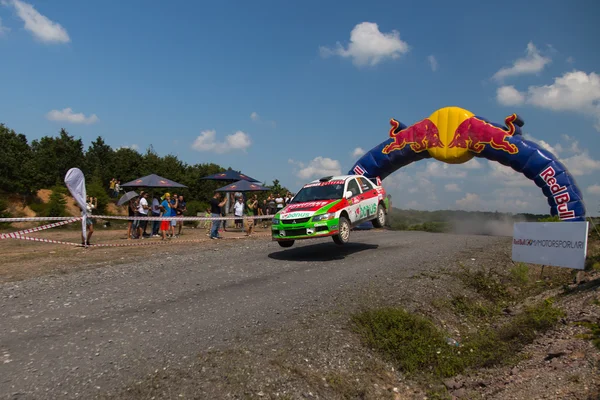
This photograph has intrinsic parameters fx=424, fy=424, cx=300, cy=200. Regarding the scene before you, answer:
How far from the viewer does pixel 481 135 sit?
17453mm

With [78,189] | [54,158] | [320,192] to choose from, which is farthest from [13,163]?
[320,192]

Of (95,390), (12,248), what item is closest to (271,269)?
Answer: (95,390)

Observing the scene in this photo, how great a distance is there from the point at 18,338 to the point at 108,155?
53677 millimetres

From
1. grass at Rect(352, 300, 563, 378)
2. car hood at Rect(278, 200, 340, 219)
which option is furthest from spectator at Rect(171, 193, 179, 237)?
grass at Rect(352, 300, 563, 378)

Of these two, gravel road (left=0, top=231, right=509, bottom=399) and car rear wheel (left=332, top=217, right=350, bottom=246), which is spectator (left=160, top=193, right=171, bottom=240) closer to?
gravel road (left=0, top=231, right=509, bottom=399)

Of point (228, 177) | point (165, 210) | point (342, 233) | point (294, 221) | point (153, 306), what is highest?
point (228, 177)

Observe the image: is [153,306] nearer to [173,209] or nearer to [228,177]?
[173,209]

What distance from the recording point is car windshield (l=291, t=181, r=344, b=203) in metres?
11.6

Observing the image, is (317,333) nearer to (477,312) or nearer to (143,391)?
(143,391)

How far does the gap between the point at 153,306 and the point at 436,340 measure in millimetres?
4435

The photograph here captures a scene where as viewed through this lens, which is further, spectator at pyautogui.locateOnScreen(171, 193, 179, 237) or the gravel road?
spectator at pyautogui.locateOnScreen(171, 193, 179, 237)

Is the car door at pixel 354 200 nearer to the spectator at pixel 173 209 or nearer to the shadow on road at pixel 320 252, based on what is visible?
the shadow on road at pixel 320 252

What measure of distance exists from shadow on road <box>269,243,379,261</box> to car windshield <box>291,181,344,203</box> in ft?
5.07

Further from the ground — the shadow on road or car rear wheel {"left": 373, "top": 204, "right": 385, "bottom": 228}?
car rear wheel {"left": 373, "top": 204, "right": 385, "bottom": 228}
